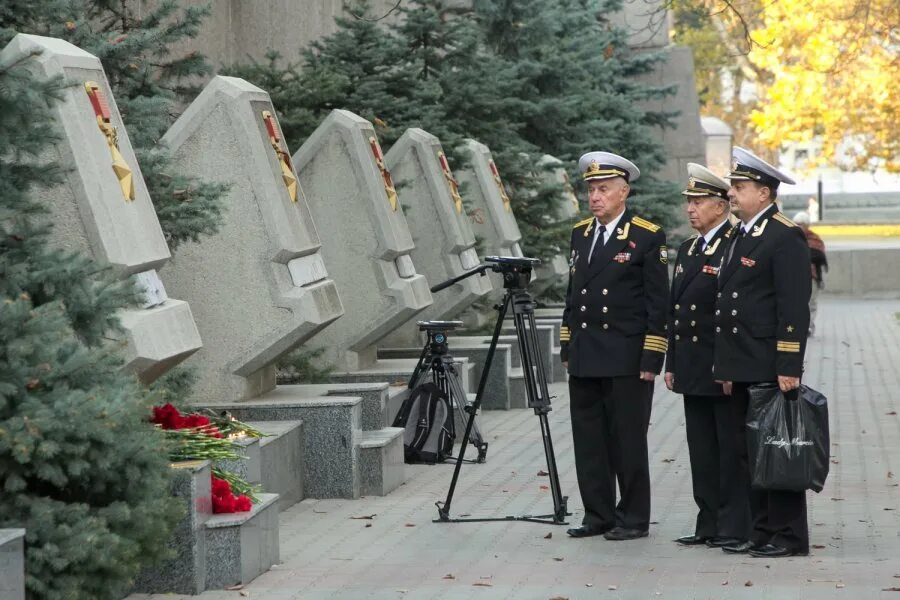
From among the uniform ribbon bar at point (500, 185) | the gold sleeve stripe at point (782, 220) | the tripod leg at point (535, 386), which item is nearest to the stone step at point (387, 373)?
the tripod leg at point (535, 386)

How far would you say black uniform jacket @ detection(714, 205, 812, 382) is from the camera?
8062 millimetres

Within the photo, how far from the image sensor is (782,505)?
8188 mm

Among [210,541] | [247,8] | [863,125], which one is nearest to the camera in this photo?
[210,541]

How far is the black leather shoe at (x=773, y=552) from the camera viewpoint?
8.19 m

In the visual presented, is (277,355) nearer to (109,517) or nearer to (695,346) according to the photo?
(695,346)

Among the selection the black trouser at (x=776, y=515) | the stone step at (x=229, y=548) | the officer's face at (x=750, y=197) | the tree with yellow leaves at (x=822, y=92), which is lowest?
the black trouser at (x=776, y=515)

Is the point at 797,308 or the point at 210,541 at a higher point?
the point at 797,308

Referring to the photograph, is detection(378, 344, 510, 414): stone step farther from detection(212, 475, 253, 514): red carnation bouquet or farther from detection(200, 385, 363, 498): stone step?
detection(212, 475, 253, 514): red carnation bouquet

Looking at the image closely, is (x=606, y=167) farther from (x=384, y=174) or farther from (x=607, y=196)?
(x=384, y=174)

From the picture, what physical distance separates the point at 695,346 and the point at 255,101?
3153mm

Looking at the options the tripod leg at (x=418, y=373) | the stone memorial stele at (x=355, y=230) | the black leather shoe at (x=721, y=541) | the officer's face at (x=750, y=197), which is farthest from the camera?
the stone memorial stele at (x=355, y=230)

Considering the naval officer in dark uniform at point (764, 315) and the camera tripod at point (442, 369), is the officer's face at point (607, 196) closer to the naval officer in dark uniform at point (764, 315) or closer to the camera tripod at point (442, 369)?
the naval officer in dark uniform at point (764, 315)

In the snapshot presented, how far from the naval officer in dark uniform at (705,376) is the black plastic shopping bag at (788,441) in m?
0.42

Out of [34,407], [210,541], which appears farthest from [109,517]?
[210,541]
